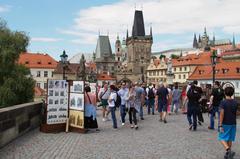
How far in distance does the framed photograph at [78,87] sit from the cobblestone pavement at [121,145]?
1.72 metres

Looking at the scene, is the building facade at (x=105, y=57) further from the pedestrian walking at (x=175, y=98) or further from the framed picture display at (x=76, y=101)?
the framed picture display at (x=76, y=101)

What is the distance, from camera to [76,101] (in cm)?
1318

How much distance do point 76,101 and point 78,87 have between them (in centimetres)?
53

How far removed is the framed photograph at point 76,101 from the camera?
12960mm

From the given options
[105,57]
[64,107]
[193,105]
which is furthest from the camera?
[105,57]

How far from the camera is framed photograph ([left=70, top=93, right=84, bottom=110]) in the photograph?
1296cm

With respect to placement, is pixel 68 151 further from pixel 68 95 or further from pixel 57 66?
pixel 57 66

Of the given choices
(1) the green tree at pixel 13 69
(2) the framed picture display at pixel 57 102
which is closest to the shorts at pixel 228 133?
(2) the framed picture display at pixel 57 102

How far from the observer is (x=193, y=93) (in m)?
13.5

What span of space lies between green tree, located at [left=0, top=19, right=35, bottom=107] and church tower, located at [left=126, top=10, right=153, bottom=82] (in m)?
99.7

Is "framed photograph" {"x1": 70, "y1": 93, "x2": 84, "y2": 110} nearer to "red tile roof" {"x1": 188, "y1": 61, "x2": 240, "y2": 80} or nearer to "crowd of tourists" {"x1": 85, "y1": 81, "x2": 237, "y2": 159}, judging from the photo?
"crowd of tourists" {"x1": 85, "y1": 81, "x2": 237, "y2": 159}

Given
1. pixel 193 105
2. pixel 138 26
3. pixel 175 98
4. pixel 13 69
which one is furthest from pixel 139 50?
pixel 193 105

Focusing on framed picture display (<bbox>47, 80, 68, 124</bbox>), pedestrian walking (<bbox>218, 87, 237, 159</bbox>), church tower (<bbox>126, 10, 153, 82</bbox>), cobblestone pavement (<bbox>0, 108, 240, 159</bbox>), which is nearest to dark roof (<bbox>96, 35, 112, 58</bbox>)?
church tower (<bbox>126, 10, 153, 82</bbox>)

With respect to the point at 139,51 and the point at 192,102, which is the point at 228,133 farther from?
the point at 139,51
